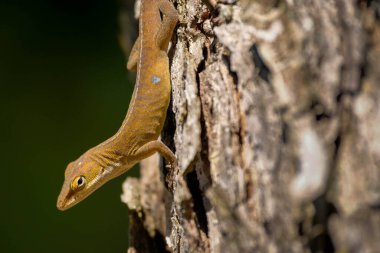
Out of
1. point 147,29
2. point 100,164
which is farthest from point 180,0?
point 100,164

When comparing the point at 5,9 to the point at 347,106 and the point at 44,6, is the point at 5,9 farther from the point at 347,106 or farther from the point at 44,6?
the point at 347,106

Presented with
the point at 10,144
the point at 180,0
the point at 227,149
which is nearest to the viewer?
the point at 227,149

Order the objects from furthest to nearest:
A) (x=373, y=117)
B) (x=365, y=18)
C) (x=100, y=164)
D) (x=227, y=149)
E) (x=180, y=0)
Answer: (x=100, y=164) → (x=180, y=0) → (x=227, y=149) → (x=365, y=18) → (x=373, y=117)

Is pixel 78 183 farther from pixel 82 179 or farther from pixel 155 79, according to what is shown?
pixel 155 79

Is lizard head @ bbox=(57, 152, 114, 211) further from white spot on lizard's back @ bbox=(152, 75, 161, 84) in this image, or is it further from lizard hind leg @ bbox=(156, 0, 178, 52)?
lizard hind leg @ bbox=(156, 0, 178, 52)

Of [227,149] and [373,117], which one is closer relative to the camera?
[373,117]

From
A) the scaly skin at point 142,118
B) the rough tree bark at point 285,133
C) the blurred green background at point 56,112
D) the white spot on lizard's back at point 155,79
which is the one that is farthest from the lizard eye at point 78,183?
the blurred green background at point 56,112

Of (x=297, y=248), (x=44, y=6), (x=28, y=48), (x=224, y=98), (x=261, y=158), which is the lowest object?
(x=297, y=248)

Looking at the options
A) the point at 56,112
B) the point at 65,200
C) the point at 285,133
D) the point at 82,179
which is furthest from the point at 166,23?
the point at 56,112
